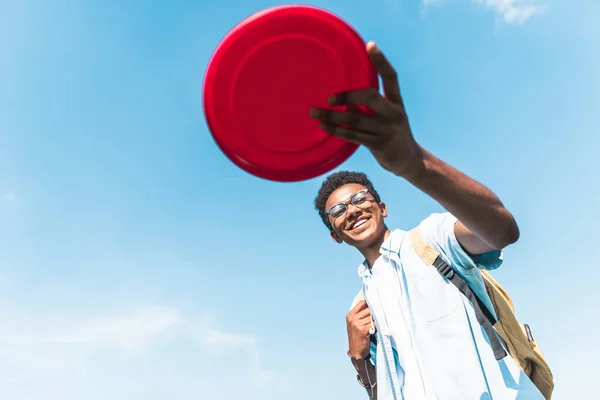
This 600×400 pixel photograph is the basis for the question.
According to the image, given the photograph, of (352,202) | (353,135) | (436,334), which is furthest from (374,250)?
(353,135)

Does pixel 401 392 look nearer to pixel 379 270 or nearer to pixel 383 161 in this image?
pixel 379 270

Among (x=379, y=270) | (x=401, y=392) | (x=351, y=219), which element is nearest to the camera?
(x=401, y=392)

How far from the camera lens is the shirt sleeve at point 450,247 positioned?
350 centimetres

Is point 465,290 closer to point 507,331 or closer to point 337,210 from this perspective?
point 507,331

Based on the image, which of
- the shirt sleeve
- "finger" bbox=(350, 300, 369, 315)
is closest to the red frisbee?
the shirt sleeve

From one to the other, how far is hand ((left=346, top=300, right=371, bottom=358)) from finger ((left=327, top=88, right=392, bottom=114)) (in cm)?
298

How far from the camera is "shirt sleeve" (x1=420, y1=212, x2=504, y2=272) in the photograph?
3.50m

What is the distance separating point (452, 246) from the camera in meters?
3.77

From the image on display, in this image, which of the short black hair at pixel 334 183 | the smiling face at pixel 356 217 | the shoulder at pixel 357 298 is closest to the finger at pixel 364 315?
the shoulder at pixel 357 298

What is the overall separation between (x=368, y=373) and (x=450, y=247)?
1.90 metres

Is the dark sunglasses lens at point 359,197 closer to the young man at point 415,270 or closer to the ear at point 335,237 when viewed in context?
the young man at point 415,270

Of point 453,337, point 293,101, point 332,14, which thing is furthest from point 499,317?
point 332,14

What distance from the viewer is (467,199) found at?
2773mm

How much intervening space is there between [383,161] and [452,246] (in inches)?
59.1
